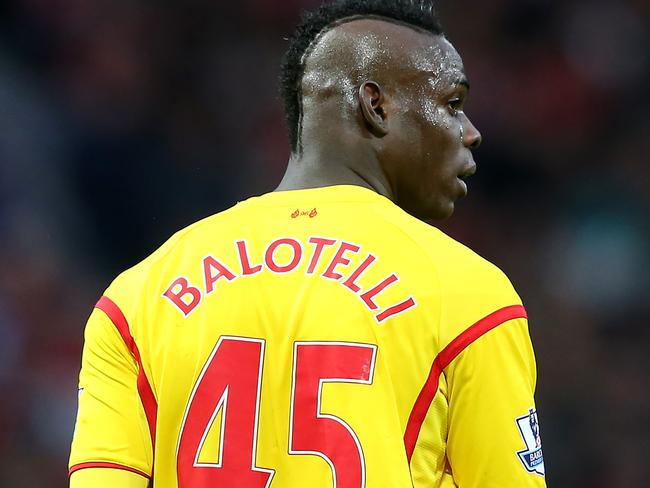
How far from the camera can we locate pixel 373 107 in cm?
251

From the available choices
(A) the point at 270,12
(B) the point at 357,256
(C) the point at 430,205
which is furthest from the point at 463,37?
(B) the point at 357,256

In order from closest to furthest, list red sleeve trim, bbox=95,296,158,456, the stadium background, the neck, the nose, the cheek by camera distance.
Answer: red sleeve trim, bbox=95,296,158,456 < the neck < the cheek < the nose < the stadium background

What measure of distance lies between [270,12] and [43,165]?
1.79m

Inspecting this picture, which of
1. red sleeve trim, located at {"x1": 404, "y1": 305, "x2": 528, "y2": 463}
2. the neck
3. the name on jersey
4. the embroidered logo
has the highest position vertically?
the neck

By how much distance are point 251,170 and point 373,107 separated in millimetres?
4392

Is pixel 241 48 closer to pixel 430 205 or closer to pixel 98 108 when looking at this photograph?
pixel 98 108

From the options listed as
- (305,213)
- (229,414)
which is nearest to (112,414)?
(229,414)

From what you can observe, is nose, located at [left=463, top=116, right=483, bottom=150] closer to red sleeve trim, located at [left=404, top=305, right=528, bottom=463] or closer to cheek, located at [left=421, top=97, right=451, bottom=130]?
cheek, located at [left=421, top=97, right=451, bottom=130]

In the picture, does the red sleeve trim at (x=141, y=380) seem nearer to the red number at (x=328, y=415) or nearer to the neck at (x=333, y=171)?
the red number at (x=328, y=415)

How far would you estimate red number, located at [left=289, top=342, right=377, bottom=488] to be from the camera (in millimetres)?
2123

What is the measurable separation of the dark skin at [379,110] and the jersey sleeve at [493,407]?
1.66 ft

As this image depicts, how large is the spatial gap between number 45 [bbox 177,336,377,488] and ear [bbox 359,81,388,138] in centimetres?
59

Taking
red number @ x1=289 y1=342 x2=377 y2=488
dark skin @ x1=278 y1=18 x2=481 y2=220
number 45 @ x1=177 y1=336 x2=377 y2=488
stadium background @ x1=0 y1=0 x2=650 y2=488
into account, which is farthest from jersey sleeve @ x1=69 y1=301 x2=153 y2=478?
stadium background @ x1=0 y1=0 x2=650 y2=488

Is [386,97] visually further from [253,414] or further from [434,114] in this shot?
[253,414]
